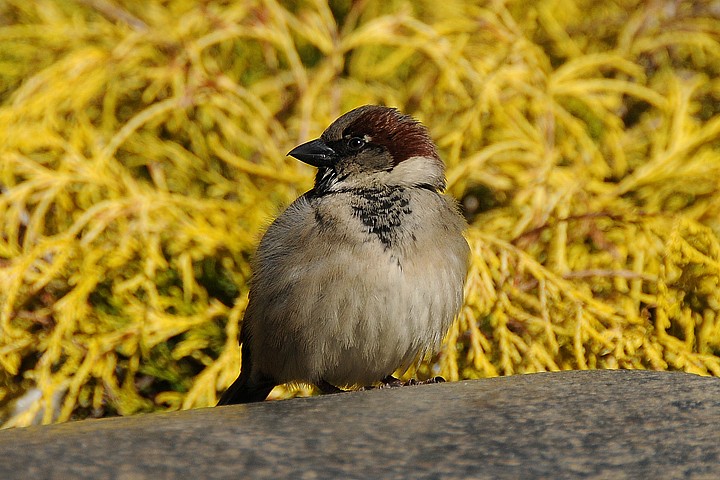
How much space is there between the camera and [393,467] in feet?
6.40

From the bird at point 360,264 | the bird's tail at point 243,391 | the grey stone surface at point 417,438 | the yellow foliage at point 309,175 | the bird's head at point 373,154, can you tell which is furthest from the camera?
the yellow foliage at point 309,175

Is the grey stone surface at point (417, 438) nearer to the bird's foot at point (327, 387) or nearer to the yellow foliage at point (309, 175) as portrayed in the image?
the bird's foot at point (327, 387)

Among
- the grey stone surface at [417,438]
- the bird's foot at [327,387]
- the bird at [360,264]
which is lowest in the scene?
the bird's foot at [327,387]

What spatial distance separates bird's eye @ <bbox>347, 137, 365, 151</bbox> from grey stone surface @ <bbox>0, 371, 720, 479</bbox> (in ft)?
3.41

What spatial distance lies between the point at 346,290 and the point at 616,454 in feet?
3.86

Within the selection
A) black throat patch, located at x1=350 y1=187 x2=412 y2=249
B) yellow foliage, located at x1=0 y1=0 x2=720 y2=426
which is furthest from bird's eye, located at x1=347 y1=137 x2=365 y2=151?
yellow foliage, located at x1=0 y1=0 x2=720 y2=426

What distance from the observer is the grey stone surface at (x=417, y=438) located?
1935mm

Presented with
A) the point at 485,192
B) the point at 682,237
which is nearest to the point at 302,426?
the point at 682,237

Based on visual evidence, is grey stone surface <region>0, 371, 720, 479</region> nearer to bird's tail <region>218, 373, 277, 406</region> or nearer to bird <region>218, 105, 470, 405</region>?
bird <region>218, 105, 470, 405</region>

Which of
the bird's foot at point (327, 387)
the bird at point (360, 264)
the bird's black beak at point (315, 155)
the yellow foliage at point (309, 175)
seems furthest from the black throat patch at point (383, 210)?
the yellow foliage at point (309, 175)

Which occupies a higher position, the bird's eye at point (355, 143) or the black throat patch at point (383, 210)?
the bird's eye at point (355, 143)

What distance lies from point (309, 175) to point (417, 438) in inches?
97.1

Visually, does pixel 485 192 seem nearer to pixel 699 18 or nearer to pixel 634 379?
pixel 699 18

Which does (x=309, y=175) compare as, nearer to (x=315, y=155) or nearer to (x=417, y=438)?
(x=315, y=155)
